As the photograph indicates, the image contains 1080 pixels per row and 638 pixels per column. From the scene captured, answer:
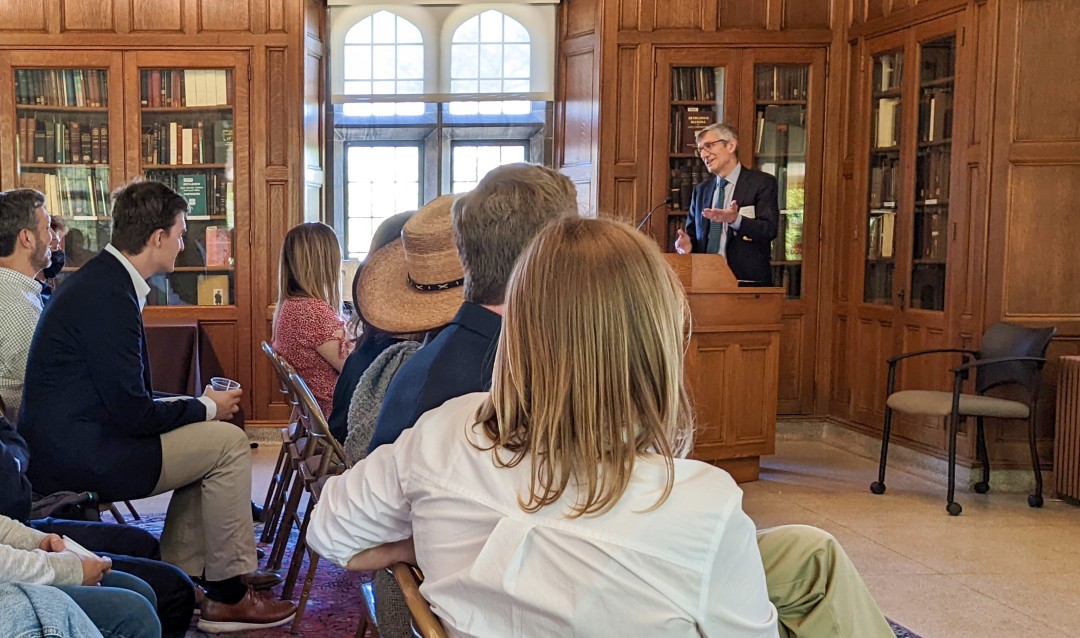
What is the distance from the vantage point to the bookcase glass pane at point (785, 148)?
23.4 ft

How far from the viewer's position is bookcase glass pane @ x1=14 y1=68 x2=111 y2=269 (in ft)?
22.6

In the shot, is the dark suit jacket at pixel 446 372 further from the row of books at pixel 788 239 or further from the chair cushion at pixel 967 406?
the row of books at pixel 788 239

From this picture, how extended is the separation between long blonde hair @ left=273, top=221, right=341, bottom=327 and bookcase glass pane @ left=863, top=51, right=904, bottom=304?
380cm

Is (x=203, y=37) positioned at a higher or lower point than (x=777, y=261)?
higher

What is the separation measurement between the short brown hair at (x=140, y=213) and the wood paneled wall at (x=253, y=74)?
11.2ft

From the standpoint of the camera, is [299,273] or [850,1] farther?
[850,1]

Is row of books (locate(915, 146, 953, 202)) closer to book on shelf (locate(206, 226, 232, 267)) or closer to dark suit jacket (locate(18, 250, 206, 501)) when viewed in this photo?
book on shelf (locate(206, 226, 232, 267))

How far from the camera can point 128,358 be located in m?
3.16

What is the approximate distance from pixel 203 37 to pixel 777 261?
400 cm

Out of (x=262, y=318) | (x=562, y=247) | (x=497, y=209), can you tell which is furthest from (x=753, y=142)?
(x=562, y=247)

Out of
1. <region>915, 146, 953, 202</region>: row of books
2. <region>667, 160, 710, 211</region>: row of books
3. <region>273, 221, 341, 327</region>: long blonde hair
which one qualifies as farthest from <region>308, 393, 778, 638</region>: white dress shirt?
<region>667, 160, 710, 211</region>: row of books

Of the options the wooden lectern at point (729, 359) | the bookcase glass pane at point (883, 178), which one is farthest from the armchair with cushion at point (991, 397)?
the bookcase glass pane at point (883, 178)

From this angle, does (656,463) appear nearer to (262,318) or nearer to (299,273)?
(299,273)

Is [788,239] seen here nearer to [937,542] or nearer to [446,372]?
[937,542]
